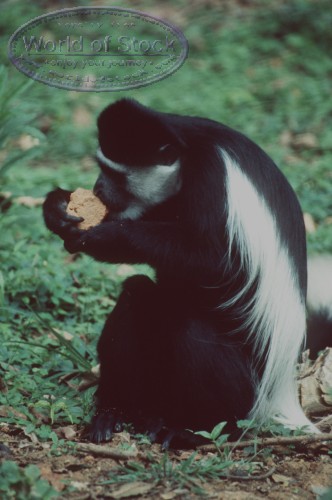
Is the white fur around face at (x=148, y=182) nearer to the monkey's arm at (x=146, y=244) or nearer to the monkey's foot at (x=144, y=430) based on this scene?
the monkey's arm at (x=146, y=244)

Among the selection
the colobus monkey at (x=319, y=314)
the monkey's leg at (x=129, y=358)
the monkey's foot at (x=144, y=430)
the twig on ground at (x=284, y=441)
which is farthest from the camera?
the colobus monkey at (x=319, y=314)

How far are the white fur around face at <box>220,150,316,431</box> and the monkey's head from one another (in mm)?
263

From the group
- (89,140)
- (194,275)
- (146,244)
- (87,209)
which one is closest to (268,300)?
(194,275)

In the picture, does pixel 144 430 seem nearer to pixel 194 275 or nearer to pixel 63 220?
pixel 194 275

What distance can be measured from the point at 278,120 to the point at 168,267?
3.88 m

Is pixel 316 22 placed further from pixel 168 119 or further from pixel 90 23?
pixel 168 119

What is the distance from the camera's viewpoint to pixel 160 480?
7.82 ft

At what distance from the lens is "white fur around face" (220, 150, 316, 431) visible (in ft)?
9.38

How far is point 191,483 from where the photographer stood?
2396 millimetres

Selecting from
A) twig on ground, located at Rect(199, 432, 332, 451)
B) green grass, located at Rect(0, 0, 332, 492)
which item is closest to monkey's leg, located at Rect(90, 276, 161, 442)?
green grass, located at Rect(0, 0, 332, 492)

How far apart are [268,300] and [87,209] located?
0.80 metres

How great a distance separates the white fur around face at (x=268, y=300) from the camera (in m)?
2.86

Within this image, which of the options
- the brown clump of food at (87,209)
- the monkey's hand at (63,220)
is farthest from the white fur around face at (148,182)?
the monkey's hand at (63,220)

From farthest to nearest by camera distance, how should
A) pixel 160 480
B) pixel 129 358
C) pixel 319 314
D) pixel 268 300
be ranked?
pixel 319 314 → pixel 129 358 → pixel 268 300 → pixel 160 480
